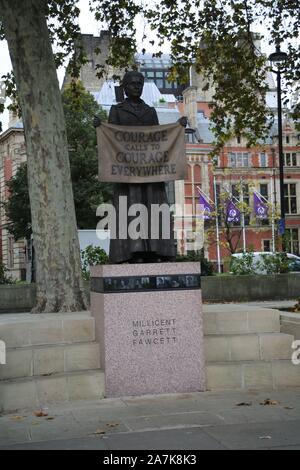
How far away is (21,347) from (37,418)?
132cm

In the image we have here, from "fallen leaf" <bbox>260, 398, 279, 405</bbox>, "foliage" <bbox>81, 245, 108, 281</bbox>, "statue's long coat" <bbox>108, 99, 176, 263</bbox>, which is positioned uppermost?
"statue's long coat" <bbox>108, 99, 176, 263</bbox>

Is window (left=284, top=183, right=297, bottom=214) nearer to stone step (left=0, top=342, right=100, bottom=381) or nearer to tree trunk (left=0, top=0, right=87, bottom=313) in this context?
tree trunk (left=0, top=0, right=87, bottom=313)

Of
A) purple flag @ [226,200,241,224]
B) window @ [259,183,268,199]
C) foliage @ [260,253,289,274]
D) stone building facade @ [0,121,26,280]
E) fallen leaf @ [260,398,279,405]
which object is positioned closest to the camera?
fallen leaf @ [260,398,279,405]

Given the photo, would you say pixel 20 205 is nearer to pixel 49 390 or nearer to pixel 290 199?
pixel 290 199

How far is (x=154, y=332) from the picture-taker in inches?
290

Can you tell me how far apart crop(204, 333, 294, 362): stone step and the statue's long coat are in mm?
1343

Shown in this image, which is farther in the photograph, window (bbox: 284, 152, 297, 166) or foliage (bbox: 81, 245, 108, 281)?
window (bbox: 284, 152, 297, 166)

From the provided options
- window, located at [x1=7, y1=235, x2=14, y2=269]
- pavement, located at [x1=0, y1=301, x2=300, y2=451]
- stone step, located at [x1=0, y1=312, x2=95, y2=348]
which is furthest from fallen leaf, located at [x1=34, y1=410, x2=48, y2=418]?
window, located at [x1=7, y1=235, x2=14, y2=269]

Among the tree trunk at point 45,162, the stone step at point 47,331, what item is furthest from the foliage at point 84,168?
the stone step at point 47,331

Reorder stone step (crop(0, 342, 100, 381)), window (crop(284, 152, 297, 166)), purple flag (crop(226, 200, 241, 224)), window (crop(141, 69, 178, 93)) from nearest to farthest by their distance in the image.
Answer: stone step (crop(0, 342, 100, 381)) < purple flag (crop(226, 200, 241, 224)) < window (crop(284, 152, 297, 166)) < window (crop(141, 69, 178, 93))

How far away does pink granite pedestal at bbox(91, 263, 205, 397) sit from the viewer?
23.7 feet

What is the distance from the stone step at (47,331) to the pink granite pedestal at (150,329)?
27 centimetres

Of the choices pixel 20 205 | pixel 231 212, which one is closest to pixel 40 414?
pixel 20 205
